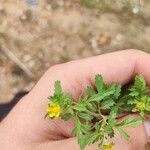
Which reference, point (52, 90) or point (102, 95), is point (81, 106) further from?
point (52, 90)

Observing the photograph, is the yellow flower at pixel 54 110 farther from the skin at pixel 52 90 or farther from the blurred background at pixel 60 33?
the blurred background at pixel 60 33

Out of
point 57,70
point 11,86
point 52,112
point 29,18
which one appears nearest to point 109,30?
point 29,18

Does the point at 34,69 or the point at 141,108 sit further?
the point at 34,69

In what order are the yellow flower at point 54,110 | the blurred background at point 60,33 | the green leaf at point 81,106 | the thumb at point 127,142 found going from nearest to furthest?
the yellow flower at point 54,110
the green leaf at point 81,106
the thumb at point 127,142
the blurred background at point 60,33

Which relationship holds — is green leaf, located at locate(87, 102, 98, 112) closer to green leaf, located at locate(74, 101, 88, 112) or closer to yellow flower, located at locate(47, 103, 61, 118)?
green leaf, located at locate(74, 101, 88, 112)

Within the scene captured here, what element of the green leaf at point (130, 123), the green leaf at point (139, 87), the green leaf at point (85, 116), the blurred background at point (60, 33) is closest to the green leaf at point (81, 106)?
the green leaf at point (85, 116)

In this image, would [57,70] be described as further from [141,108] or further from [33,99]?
[141,108]
